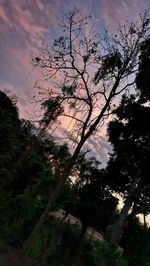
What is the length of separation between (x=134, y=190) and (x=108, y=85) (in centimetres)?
912

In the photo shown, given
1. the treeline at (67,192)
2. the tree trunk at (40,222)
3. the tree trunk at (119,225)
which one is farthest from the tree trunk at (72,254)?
the tree trunk at (40,222)

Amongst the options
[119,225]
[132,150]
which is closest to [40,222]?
[119,225]

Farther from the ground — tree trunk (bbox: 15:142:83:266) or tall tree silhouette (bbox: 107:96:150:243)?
tall tree silhouette (bbox: 107:96:150:243)

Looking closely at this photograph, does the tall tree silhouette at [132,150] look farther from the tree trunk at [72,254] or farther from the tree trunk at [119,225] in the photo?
the tree trunk at [72,254]

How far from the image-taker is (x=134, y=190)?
25.4 metres

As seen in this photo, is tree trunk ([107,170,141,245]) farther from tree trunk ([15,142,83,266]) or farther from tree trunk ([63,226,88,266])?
tree trunk ([15,142,83,266])

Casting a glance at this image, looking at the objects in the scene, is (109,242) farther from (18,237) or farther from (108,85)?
(108,85)

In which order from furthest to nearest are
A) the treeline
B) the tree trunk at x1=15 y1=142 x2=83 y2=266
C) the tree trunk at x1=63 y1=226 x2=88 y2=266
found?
1. the tree trunk at x1=63 y1=226 x2=88 y2=266
2. the treeline
3. the tree trunk at x1=15 y1=142 x2=83 y2=266

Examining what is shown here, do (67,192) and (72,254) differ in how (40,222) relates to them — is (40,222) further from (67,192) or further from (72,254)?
(67,192)

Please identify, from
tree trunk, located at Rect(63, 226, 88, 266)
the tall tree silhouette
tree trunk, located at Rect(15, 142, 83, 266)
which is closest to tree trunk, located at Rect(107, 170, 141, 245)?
the tall tree silhouette

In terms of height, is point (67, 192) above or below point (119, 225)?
above

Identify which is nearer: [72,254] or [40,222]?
[40,222]

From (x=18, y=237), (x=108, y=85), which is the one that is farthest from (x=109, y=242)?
(x=108, y=85)

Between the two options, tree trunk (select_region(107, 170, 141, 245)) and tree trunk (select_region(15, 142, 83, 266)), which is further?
tree trunk (select_region(107, 170, 141, 245))
